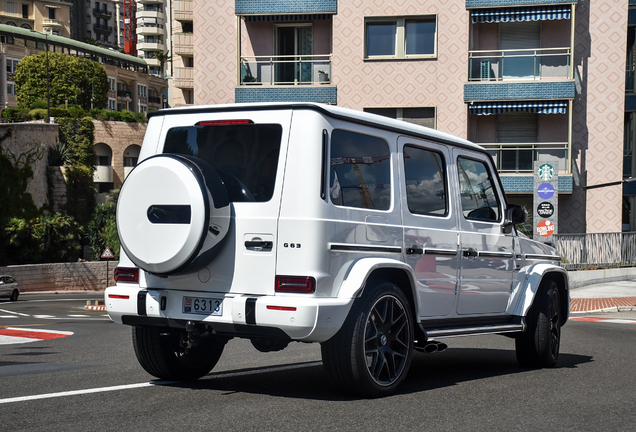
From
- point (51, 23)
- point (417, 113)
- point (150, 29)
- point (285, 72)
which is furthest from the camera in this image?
point (150, 29)

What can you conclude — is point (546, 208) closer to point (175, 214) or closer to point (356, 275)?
point (356, 275)

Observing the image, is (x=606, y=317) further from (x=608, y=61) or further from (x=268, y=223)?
(x=608, y=61)

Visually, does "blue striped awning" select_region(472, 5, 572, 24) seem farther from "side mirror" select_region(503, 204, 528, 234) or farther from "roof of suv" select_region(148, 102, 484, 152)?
"roof of suv" select_region(148, 102, 484, 152)

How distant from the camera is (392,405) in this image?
6.06 metres

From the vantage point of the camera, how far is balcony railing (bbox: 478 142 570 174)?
3219cm

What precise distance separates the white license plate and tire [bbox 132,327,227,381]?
1.47 ft

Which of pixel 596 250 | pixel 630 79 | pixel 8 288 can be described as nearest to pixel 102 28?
pixel 8 288

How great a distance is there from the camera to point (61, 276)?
54562mm

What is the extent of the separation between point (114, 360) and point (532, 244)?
4.61 meters

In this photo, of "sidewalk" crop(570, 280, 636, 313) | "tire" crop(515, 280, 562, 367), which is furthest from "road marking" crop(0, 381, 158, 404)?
"sidewalk" crop(570, 280, 636, 313)

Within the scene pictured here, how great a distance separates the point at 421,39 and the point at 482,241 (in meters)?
26.0

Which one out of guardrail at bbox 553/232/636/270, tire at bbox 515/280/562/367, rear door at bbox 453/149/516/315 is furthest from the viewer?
→ guardrail at bbox 553/232/636/270

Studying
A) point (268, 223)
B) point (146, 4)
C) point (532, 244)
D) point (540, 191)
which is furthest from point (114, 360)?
point (146, 4)

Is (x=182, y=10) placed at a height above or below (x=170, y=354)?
above
